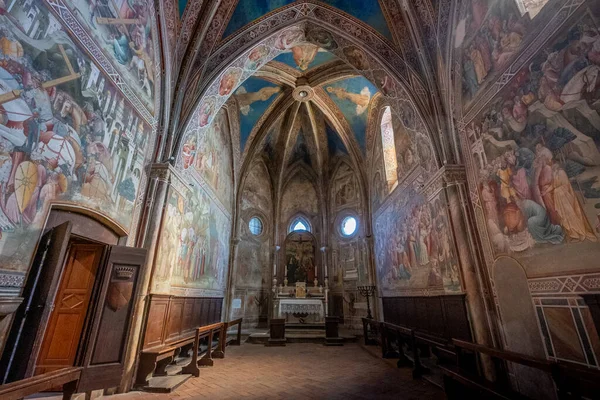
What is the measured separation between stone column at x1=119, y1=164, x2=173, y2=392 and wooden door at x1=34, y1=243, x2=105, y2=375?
914 millimetres

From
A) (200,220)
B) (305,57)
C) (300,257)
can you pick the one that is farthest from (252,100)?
(300,257)

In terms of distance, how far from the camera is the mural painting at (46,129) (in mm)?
3295

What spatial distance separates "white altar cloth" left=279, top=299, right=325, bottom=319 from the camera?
42.4ft

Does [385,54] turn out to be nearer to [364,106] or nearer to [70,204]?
[364,106]

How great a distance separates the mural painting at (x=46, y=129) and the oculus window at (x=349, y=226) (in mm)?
12589

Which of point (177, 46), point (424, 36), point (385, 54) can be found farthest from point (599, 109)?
point (177, 46)

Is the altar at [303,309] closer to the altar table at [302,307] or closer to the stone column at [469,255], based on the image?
the altar table at [302,307]

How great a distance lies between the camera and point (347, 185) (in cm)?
1658

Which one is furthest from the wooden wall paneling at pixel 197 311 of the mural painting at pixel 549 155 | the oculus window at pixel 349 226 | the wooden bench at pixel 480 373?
the oculus window at pixel 349 226

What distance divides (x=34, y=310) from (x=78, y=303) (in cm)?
208

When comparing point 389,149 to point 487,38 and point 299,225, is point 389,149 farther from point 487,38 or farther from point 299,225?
point 299,225

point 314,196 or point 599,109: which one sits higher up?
point 314,196

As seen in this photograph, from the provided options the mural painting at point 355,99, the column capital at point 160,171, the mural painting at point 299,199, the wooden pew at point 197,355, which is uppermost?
the mural painting at point 355,99

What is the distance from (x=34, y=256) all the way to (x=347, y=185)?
14702 millimetres
